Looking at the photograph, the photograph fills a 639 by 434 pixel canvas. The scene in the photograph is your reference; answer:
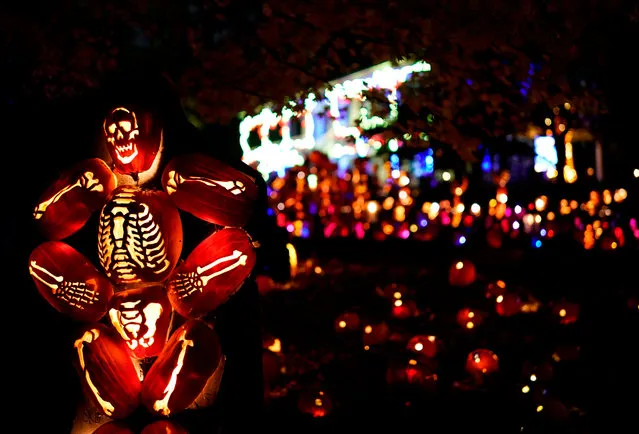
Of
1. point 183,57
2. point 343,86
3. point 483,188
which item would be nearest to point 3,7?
point 183,57

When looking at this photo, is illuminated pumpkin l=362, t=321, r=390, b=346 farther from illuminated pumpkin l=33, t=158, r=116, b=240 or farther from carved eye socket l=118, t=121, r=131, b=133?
carved eye socket l=118, t=121, r=131, b=133

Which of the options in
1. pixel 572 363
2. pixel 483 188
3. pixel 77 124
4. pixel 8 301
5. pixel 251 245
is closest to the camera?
pixel 251 245

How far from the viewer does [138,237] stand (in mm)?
4742

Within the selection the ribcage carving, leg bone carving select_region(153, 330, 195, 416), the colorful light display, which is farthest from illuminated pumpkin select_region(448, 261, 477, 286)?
the ribcage carving

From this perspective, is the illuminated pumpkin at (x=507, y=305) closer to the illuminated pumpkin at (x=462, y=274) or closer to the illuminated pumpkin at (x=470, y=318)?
the illuminated pumpkin at (x=470, y=318)

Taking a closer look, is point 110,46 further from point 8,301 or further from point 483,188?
point 483,188

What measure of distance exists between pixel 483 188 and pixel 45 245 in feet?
46.5

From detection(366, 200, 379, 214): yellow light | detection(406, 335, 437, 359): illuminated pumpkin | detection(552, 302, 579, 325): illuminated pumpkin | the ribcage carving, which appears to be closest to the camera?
the ribcage carving

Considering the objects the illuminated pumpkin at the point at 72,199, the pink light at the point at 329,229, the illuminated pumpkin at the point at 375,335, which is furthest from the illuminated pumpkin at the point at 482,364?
the pink light at the point at 329,229

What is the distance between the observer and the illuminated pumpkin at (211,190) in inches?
193

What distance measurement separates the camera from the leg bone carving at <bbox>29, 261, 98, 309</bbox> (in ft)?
16.2

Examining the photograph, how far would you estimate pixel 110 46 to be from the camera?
427 inches

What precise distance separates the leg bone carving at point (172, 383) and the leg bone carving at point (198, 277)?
12.4 inches

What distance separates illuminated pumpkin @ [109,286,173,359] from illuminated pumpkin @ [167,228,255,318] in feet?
0.33
